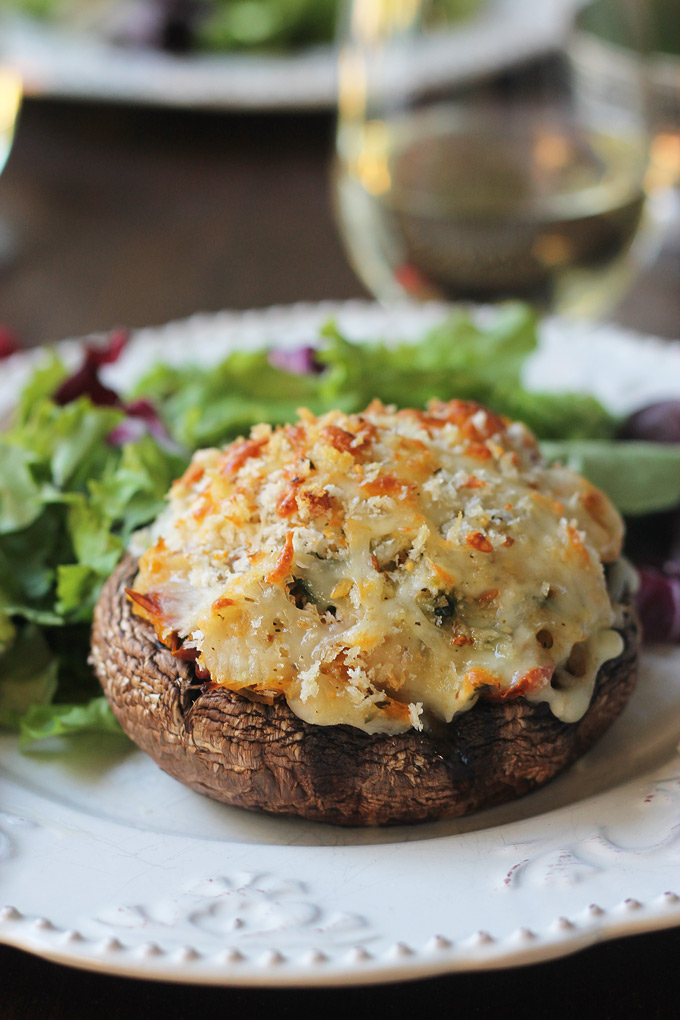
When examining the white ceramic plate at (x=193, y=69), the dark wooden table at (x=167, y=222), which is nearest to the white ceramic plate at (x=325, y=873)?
the dark wooden table at (x=167, y=222)

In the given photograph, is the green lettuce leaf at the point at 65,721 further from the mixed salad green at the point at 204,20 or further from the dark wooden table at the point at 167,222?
the mixed salad green at the point at 204,20

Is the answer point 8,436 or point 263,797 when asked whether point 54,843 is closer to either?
point 263,797

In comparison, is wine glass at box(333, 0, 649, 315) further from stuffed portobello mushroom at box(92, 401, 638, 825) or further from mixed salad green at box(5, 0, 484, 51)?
stuffed portobello mushroom at box(92, 401, 638, 825)

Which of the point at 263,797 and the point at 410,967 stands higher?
the point at 410,967

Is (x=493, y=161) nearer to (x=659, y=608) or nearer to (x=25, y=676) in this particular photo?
(x=659, y=608)

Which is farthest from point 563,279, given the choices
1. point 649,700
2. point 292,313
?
point 649,700

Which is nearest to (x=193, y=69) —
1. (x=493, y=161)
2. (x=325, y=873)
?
(x=493, y=161)

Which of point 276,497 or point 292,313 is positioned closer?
point 276,497

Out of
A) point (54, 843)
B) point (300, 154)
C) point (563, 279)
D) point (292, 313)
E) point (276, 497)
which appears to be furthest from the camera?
point (300, 154)
